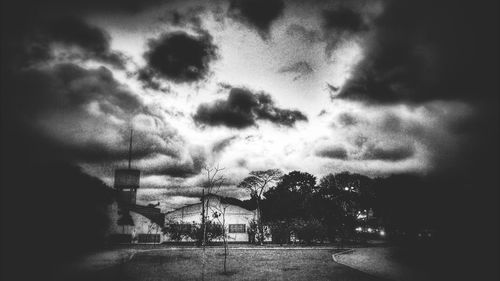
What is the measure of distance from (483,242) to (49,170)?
81.0 feet

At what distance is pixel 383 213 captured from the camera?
5431 cm

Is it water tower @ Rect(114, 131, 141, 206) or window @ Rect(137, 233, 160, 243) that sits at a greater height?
water tower @ Rect(114, 131, 141, 206)

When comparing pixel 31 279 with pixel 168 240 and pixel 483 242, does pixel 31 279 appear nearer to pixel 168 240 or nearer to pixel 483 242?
pixel 483 242

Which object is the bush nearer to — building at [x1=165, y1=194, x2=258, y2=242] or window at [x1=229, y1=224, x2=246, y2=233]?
building at [x1=165, y1=194, x2=258, y2=242]

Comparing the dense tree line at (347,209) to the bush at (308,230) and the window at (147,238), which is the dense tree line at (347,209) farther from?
the window at (147,238)

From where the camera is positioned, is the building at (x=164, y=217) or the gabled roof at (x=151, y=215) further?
the gabled roof at (x=151, y=215)

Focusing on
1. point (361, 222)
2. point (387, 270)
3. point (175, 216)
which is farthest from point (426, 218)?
point (175, 216)

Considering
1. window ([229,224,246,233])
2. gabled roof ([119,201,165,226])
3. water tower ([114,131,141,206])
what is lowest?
window ([229,224,246,233])

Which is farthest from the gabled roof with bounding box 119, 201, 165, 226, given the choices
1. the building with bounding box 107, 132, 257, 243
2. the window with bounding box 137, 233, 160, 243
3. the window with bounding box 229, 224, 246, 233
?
the window with bounding box 229, 224, 246, 233

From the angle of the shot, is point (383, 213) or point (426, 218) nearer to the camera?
point (426, 218)

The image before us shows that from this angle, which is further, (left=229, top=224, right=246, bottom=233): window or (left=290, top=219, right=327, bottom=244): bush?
(left=229, top=224, right=246, bottom=233): window

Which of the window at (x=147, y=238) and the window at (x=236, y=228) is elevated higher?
the window at (x=236, y=228)

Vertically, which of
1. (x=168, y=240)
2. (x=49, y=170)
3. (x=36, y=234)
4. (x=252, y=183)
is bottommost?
(x=168, y=240)

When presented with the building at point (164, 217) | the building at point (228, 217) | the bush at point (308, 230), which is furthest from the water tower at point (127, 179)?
the bush at point (308, 230)
